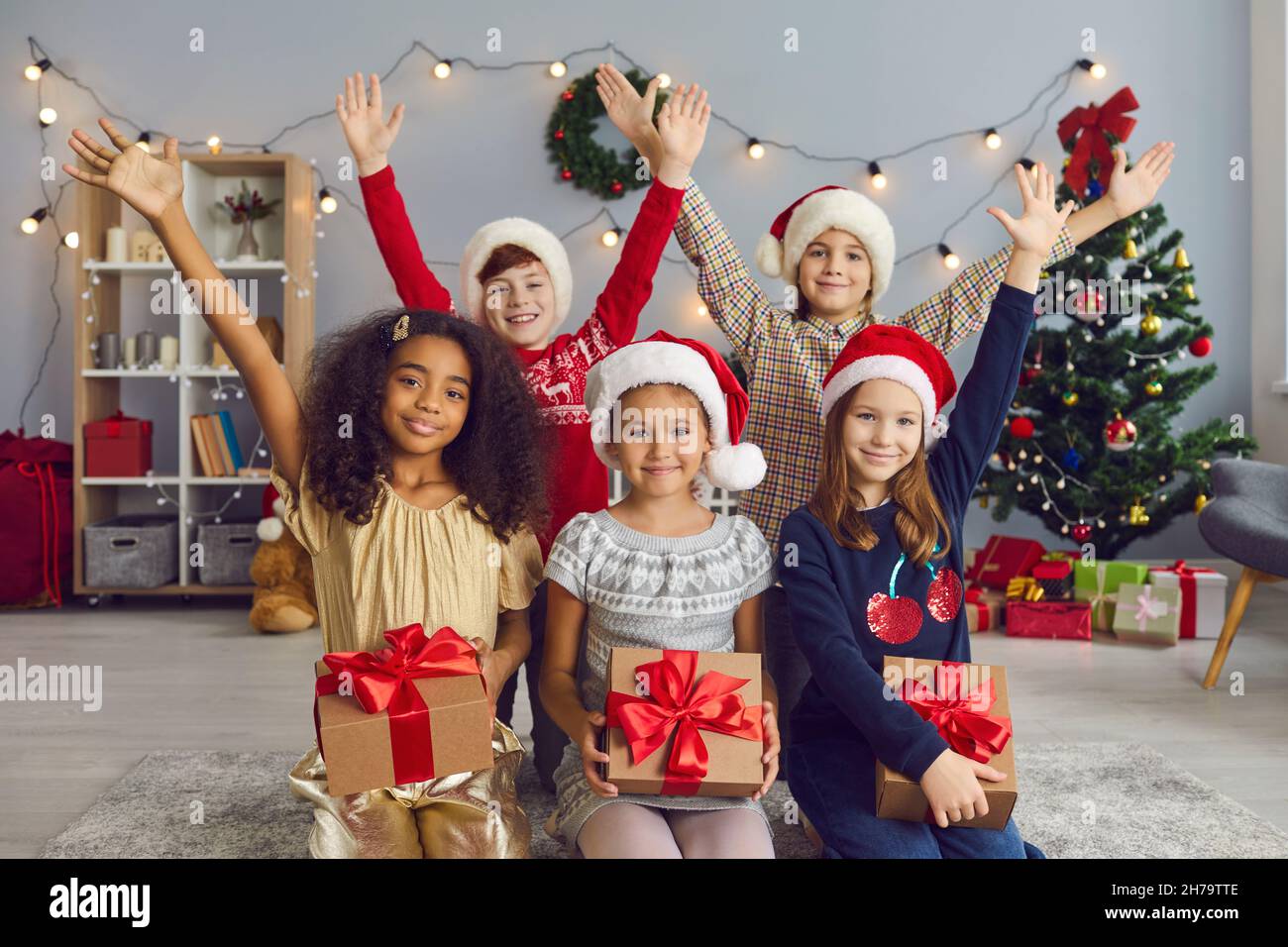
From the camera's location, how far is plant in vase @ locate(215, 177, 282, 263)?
3.92 metres

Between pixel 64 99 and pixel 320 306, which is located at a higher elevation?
pixel 64 99

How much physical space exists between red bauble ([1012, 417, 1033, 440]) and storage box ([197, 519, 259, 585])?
2.73m

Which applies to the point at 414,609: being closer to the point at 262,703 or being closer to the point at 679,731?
the point at 679,731

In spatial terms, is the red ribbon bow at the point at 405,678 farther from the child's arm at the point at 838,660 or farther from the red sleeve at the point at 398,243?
the red sleeve at the point at 398,243

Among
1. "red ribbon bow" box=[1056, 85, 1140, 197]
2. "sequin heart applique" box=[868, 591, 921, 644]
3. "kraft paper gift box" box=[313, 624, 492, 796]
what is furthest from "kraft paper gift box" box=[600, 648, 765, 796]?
"red ribbon bow" box=[1056, 85, 1140, 197]

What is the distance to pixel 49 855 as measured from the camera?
5.57ft

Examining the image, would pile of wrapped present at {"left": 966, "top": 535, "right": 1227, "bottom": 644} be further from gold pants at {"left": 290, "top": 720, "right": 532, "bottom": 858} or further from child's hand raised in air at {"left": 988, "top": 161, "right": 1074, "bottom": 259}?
gold pants at {"left": 290, "top": 720, "right": 532, "bottom": 858}

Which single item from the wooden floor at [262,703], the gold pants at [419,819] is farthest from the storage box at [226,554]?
the gold pants at [419,819]

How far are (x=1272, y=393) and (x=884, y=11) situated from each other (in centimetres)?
212

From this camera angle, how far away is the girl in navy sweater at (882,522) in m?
1.59

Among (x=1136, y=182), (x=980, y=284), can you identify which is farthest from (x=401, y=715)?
(x=1136, y=182)

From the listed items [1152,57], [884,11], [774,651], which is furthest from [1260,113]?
[774,651]

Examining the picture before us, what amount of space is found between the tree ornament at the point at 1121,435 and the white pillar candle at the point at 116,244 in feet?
11.6

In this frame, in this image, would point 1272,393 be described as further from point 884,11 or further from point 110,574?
point 110,574
